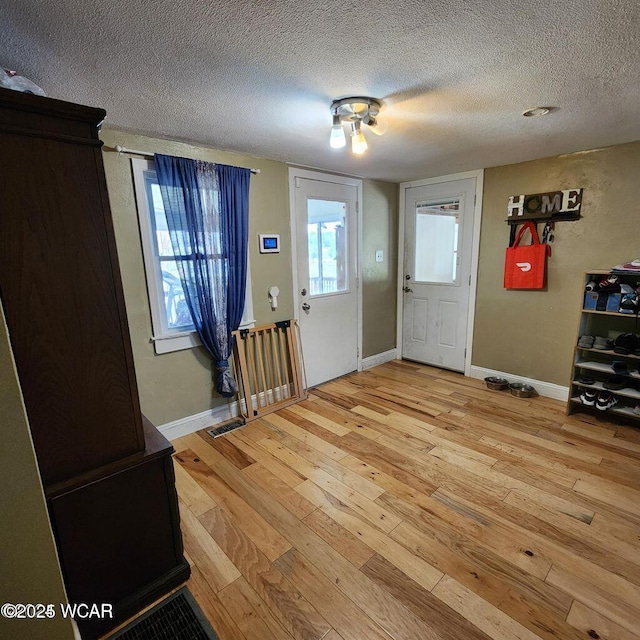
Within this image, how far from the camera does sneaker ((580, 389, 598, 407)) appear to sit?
9.20 ft

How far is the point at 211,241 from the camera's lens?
2596 millimetres

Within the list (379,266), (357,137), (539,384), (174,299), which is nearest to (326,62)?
(357,137)

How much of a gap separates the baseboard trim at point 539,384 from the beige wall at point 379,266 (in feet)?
3.88

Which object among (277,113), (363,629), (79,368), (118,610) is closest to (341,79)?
(277,113)

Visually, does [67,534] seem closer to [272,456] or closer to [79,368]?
[79,368]

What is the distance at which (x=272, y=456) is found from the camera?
2.44m

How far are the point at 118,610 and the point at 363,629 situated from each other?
98 cm

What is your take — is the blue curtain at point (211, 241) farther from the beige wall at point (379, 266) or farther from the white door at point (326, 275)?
the beige wall at point (379, 266)

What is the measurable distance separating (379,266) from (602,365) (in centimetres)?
235

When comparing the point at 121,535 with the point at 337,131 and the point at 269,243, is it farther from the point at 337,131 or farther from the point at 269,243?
the point at 269,243

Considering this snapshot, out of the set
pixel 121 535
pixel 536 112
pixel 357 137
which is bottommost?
pixel 121 535

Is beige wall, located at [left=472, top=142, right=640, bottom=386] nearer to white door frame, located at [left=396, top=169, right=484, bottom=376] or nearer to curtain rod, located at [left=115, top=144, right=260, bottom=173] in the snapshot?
white door frame, located at [left=396, top=169, right=484, bottom=376]

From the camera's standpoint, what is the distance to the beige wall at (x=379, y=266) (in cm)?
393

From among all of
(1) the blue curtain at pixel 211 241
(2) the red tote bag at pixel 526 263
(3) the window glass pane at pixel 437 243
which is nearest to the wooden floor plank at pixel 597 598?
(1) the blue curtain at pixel 211 241
